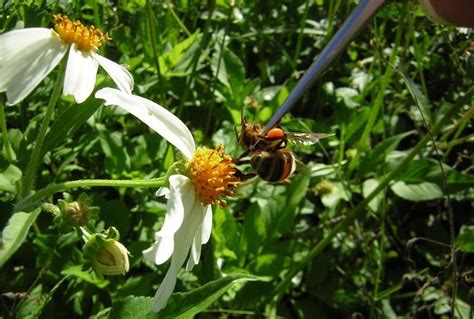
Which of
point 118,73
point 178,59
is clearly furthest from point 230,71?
point 118,73

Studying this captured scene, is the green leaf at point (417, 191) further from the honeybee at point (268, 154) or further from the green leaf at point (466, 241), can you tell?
the honeybee at point (268, 154)

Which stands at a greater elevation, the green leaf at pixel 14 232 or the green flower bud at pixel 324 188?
the green leaf at pixel 14 232

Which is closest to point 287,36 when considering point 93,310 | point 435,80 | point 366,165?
point 435,80

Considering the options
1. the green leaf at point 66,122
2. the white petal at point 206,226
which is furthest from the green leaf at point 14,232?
the white petal at point 206,226

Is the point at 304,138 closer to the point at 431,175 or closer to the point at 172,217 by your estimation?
the point at 172,217

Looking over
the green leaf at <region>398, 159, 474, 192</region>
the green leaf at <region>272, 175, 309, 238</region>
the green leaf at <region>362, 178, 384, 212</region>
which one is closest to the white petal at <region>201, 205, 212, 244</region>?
the green leaf at <region>272, 175, 309, 238</region>

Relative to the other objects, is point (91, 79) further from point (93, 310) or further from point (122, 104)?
point (93, 310)
